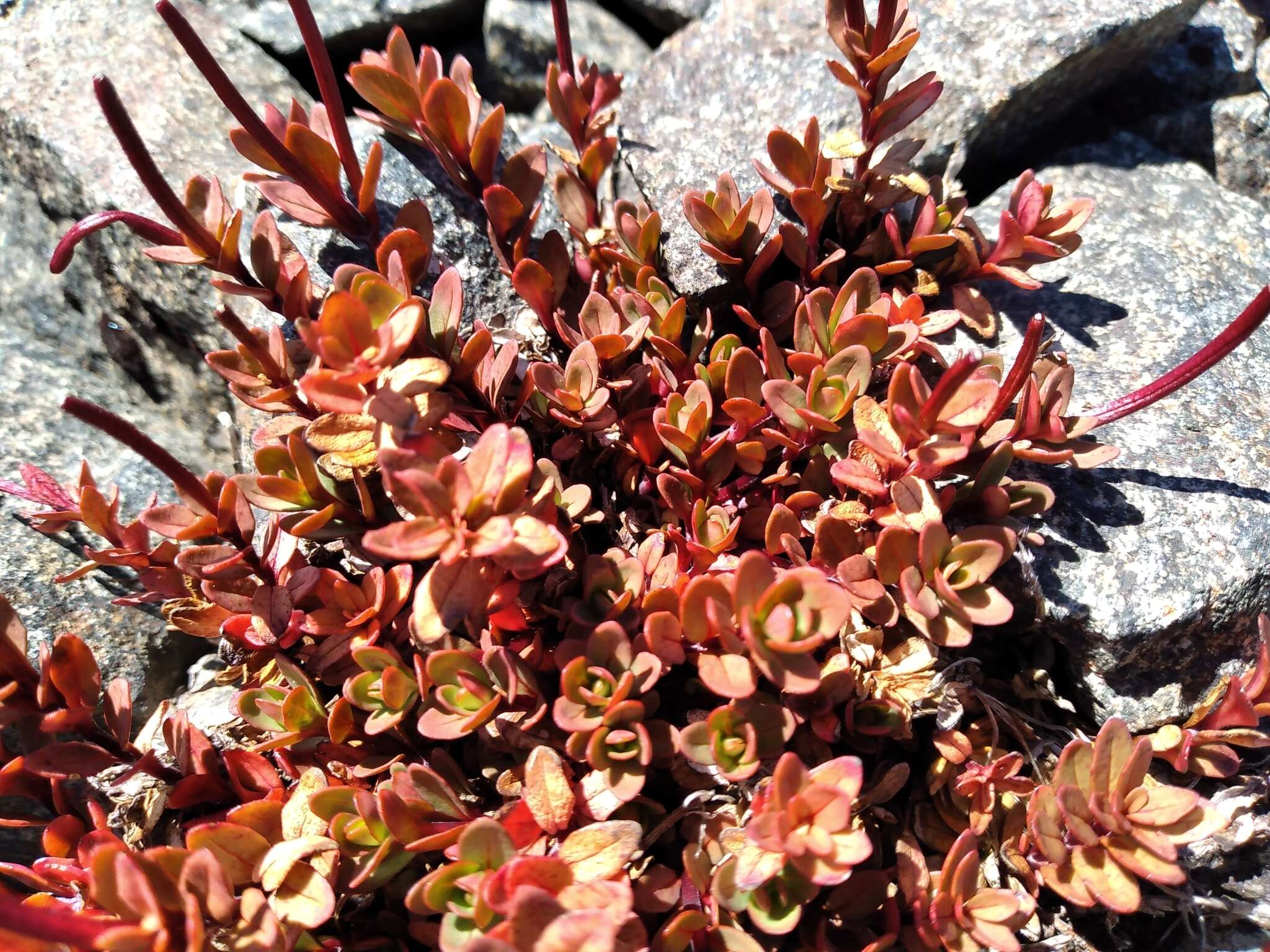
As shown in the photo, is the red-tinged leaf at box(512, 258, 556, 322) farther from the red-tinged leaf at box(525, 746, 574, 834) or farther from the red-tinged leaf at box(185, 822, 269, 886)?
the red-tinged leaf at box(185, 822, 269, 886)

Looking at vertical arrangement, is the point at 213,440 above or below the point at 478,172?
below

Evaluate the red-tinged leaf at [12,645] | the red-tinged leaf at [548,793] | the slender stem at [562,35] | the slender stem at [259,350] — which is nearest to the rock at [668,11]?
the slender stem at [562,35]

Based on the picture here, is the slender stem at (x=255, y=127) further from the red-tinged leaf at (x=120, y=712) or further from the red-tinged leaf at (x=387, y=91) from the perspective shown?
the red-tinged leaf at (x=120, y=712)

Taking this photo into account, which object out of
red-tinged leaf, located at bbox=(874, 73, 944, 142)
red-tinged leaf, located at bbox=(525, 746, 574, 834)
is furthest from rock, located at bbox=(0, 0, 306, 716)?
red-tinged leaf, located at bbox=(874, 73, 944, 142)

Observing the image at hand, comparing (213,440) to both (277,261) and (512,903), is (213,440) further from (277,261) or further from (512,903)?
(512,903)

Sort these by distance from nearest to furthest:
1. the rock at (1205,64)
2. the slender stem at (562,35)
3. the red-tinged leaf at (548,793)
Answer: the red-tinged leaf at (548,793), the slender stem at (562,35), the rock at (1205,64)

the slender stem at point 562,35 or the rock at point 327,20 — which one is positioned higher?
the rock at point 327,20

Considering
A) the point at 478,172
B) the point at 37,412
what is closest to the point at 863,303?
the point at 478,172
